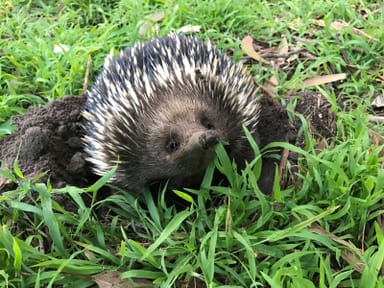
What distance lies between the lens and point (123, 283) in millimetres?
1699

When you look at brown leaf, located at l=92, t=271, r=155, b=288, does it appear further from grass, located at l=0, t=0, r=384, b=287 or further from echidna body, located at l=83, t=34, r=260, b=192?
echidna body, located at l=83, t=34, r=260, b=192

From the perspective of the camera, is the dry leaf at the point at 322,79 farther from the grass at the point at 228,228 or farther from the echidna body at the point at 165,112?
the echidna body at the point at 165,112

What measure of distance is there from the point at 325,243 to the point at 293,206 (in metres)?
0.19

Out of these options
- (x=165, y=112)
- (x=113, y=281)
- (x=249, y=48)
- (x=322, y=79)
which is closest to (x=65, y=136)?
(x=165, y=112)

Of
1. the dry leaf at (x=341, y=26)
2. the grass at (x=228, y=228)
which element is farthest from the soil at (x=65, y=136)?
the dry leaf at (x=341, y=26)

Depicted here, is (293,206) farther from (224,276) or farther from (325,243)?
(224,276)

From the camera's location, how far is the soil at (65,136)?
2.18m

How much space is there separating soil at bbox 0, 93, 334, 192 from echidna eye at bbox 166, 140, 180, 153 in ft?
1.43

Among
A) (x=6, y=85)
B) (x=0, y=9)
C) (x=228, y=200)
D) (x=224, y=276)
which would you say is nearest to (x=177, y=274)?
(x=224, y=276)

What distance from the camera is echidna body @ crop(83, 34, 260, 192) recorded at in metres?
2.00

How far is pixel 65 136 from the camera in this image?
7.89 feet

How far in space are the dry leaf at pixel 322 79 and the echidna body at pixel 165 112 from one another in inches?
18.3

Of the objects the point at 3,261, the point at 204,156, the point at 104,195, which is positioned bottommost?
the point at 104,195

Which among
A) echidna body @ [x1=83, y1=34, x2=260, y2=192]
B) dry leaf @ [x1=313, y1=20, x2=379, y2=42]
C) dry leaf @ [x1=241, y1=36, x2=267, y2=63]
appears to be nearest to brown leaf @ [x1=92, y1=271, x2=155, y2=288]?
echidna body @ [x1=83, y1=34, x2=260, y2=192]
